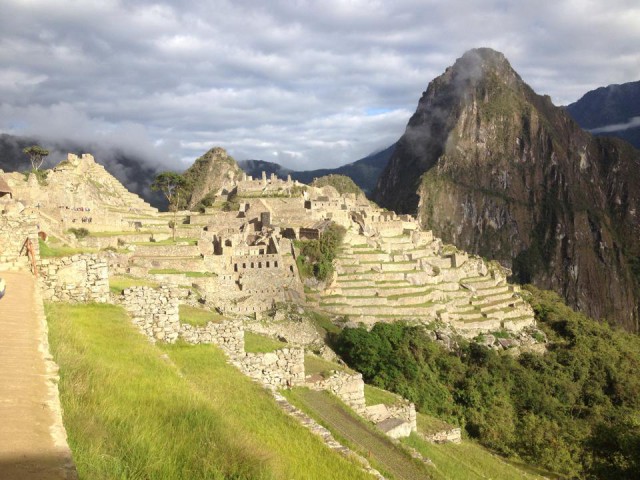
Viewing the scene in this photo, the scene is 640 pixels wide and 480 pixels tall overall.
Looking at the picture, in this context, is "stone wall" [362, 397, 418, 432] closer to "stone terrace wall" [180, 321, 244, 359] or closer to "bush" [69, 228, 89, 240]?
"stone terrace wall" [180, 321, 244, 359]

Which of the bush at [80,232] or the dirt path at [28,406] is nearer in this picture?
the dirt path at [28,406]

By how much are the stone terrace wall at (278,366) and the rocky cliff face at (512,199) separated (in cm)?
15562

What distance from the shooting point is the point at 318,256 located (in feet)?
128

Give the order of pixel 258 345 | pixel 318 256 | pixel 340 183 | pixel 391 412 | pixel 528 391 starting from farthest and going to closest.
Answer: pixel 340 183, pixel 318 256, pixel 528 391, pixel 391 412, pixel 258 345

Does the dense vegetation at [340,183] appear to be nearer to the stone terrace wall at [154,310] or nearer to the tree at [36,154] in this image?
the tree at [36,154]

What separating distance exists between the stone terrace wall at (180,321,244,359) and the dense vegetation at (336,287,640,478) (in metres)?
17.1

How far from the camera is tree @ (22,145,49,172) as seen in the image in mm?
44844

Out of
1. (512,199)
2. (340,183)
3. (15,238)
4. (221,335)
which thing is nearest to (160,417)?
(221,335)

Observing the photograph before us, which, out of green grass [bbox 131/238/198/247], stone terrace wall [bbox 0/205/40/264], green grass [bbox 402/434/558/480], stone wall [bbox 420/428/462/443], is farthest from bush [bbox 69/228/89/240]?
green grass [bbox 402/434/558/480]

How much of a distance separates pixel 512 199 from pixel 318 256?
541 ft

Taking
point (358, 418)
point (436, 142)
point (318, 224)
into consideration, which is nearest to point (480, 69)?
point (436, 142)

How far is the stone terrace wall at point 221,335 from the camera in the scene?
1173 cm

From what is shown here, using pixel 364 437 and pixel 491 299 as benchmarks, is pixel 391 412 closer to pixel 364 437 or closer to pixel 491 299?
pixel 364 437

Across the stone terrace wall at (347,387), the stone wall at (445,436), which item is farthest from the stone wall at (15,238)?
the stone wall at (445,436)
